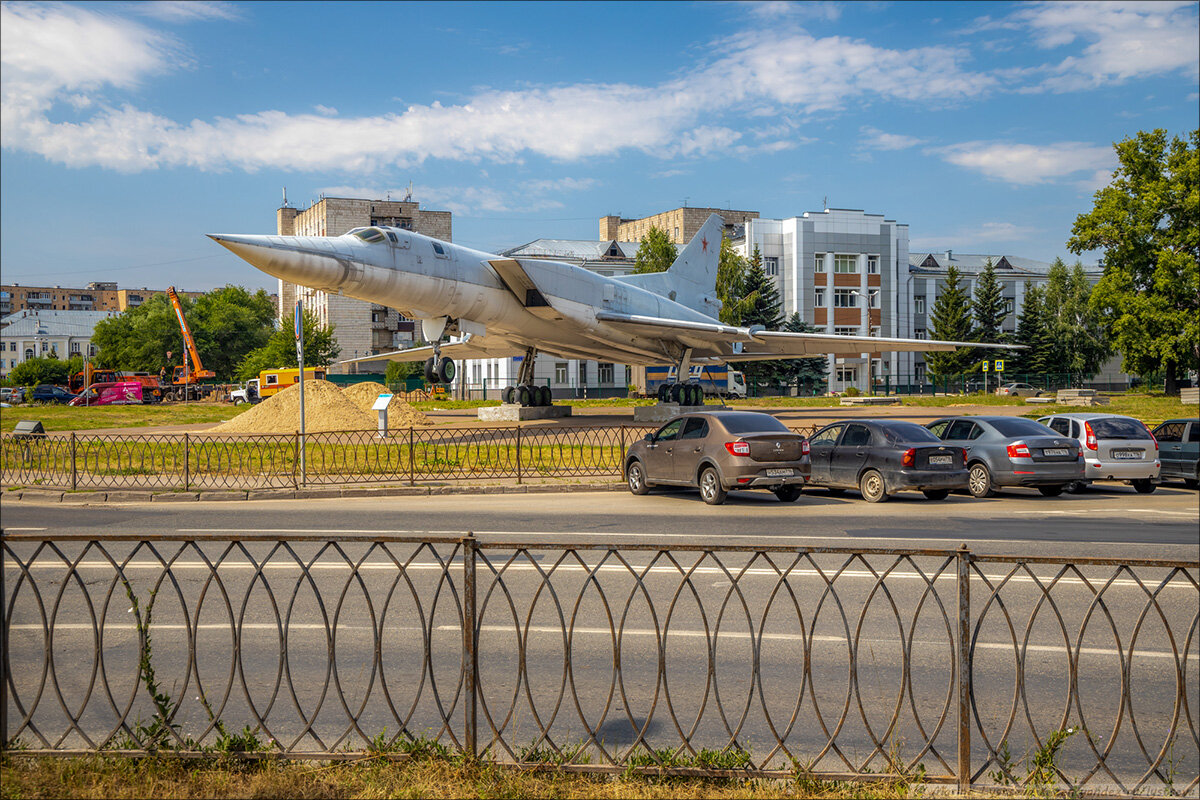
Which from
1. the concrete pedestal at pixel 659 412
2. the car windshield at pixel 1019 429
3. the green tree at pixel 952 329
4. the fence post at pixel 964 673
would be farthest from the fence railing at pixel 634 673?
the green tree at pixel 952 329

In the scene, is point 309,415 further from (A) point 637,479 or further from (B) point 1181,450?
(B) point 1181,450

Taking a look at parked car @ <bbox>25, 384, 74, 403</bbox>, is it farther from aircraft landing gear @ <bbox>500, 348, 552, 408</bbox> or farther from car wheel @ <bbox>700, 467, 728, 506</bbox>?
car wheel @ <bbox>700, 467, 728, 506</bbox>

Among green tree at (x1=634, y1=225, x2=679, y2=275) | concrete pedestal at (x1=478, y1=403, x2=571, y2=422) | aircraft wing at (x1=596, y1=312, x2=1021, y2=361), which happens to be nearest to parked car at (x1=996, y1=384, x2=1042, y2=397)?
green tree at (x1=634, y1=225, x2=679, y2=275)

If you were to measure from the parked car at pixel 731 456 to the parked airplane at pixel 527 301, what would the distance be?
1116 centimetres

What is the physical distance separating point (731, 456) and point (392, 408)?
16.9 metres

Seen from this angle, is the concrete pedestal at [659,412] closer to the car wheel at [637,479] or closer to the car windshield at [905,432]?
the car wheel at [637,479]

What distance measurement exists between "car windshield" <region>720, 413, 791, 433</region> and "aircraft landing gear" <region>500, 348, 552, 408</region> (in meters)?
19.7

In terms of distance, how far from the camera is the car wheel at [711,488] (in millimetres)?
15367

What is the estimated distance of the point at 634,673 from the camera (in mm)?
5891

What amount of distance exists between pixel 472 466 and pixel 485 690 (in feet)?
47.7

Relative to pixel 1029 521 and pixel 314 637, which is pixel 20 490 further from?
pixel 1029 521

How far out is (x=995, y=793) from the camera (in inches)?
164

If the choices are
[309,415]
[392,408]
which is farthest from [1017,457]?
[309,415]

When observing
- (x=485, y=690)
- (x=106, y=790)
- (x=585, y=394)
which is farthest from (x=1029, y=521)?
(x=585, y=394)
